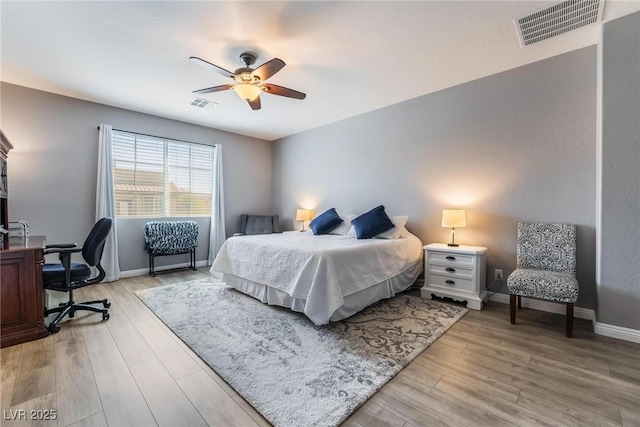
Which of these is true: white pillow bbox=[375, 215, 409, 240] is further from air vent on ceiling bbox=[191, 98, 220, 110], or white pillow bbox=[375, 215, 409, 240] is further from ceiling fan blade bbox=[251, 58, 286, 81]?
air vent on ceiling bbox=[191, 98, 220, 110]

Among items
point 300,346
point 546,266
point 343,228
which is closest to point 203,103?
point 343,228

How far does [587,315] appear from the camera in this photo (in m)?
2.65

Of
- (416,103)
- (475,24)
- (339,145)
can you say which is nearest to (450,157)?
(416,103)

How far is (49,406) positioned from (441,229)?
3953 millimetres

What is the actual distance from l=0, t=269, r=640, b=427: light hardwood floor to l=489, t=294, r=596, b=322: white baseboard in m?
0.32

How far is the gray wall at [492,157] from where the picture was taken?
2702 millimetres

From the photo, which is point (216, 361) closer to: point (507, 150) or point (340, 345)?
point (340, 345)

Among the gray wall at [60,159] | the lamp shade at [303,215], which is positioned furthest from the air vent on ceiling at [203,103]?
the lamp shade at [303,215]

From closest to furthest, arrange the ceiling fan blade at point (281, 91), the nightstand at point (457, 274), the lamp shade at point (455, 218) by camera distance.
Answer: the ceiling fan blade at point (281, 91) < the nightstand at point (457, 274) < the lamp shade at point (455, 218)

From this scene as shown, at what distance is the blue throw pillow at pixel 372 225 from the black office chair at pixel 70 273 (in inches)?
113

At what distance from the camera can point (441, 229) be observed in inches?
145

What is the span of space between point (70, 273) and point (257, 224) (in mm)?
3219
